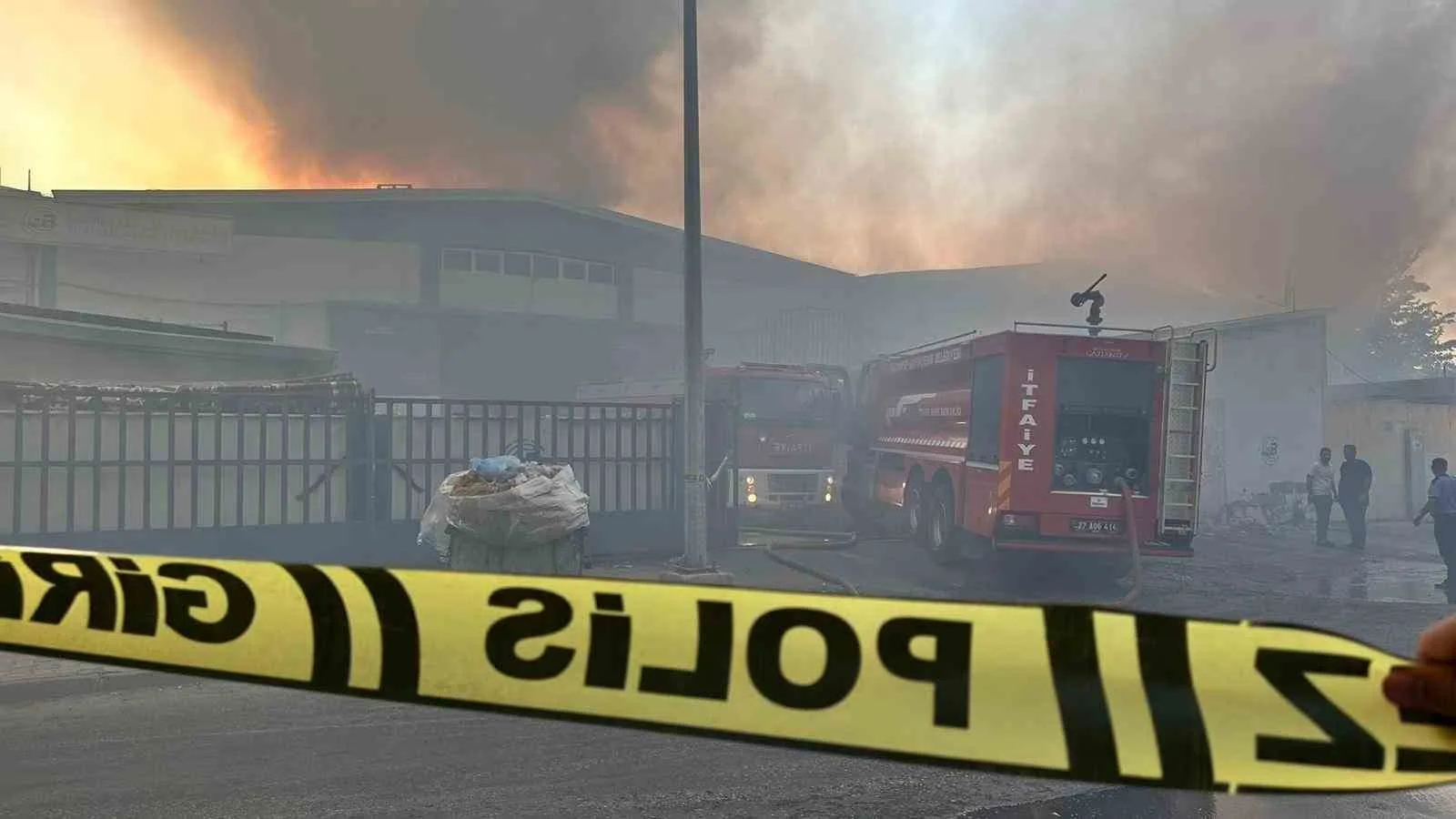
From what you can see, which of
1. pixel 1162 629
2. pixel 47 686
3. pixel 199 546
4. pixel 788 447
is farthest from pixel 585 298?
pixel 1162 629

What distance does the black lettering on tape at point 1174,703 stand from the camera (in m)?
1.81

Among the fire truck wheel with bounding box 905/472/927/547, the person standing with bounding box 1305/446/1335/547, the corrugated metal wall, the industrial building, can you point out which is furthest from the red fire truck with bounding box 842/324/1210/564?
the corrugated metal wall

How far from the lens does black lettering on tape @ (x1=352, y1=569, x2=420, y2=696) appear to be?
81.7 inches

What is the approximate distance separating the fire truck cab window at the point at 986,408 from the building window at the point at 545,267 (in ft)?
57.6

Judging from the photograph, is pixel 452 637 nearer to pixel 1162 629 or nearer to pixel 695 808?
pixel 1162 629

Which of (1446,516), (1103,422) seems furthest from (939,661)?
(1446,516)

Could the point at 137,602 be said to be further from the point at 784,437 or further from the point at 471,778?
the point at 784,437

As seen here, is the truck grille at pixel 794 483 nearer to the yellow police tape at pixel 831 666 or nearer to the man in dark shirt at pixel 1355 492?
the man in dark shirt at pixel 1355 492

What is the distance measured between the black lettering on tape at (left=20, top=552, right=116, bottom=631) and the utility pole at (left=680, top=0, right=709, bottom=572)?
7.37 metres

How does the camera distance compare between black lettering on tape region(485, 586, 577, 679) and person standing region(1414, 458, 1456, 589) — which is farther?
person standing region(1414, 458, 1456, 589)

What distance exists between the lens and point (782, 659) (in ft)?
6.49

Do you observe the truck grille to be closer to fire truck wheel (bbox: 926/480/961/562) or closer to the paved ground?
fire truck wheel (bbox: 926/480/961/562)

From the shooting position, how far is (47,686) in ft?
20.0

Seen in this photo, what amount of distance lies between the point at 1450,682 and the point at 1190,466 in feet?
30.4
